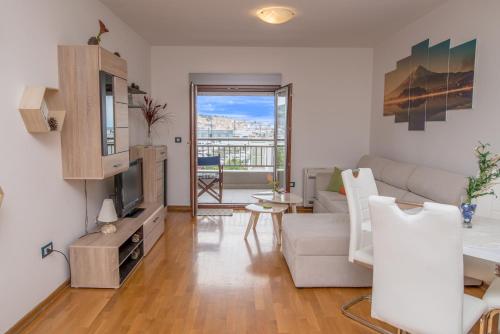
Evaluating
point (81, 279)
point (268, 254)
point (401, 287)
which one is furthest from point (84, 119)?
point (401, 287)

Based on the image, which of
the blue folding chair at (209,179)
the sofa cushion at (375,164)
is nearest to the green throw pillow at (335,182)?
the sofa cushion at (375,164)

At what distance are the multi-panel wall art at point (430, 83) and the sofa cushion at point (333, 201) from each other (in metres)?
1.22

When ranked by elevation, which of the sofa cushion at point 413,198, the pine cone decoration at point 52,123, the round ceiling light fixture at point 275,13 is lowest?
the sofa cushion at point 413,198

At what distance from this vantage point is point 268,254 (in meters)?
3.69

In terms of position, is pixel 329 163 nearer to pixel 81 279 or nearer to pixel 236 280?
pixel 236 280

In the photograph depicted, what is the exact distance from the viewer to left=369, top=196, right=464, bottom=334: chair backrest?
1464mm

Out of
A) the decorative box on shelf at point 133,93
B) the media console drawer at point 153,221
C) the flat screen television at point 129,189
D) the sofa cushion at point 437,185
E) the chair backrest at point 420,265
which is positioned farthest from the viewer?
the decorative box on shelf at point 133,93

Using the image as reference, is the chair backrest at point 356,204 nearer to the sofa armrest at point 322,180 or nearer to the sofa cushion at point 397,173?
the sofa cushion at point 397,173

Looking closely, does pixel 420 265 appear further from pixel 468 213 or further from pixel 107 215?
pixel 107 215

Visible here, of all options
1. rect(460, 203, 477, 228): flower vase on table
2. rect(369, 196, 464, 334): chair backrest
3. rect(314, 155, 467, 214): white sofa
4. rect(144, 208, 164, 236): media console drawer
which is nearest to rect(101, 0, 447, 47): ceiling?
rect(314, 155, 467, 214): white sofa

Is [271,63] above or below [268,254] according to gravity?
above

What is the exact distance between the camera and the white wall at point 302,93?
18.2 ft

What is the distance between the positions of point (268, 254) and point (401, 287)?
2143 mm

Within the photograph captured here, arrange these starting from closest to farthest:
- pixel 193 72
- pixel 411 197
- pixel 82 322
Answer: pixel 82 322, pixel 411 197, pixel 193 72
